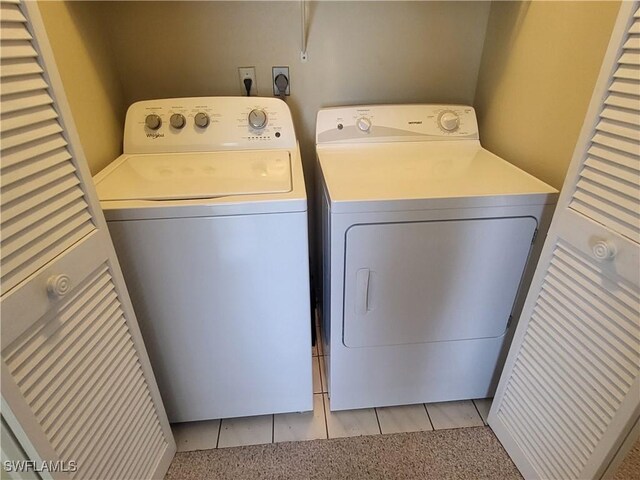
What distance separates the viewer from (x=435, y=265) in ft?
4.18

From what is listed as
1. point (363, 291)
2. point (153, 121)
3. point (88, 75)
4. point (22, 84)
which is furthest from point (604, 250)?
point (88, 75)

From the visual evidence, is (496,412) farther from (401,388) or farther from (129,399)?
(129,399)

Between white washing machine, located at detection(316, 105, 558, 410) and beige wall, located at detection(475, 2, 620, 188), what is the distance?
0.10m

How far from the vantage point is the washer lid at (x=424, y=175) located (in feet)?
3.84

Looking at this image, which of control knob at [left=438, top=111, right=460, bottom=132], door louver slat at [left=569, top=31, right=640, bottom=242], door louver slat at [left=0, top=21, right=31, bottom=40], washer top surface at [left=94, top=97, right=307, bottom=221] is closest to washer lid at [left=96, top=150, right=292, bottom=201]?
washer top surface at [left=94, top=97, right=307, bottom=221]

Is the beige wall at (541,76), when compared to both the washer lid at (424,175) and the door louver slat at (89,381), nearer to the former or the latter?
the washer lid at (424,175)

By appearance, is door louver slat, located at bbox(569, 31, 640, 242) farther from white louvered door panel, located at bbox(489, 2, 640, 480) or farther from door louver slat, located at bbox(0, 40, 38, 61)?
door louver slat, located at bbox(0, 40, 38, 61)

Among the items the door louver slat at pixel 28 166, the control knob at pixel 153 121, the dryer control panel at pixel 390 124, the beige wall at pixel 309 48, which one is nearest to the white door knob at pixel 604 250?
the dryer control panel at pixel 390 124

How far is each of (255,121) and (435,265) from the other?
0.88 meters

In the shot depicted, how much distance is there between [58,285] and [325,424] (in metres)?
1.17

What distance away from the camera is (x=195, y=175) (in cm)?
129

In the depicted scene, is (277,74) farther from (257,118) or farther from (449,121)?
(449,121)

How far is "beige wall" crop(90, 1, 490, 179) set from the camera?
5.10 ft

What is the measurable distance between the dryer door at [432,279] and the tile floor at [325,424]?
15.8 inches
